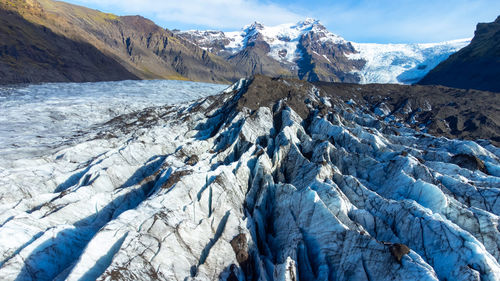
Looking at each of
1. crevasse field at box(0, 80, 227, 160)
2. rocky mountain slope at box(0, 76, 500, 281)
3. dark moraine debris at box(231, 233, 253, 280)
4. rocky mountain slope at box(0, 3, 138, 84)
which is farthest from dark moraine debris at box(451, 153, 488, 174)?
rocky mountain slope at box(0, 3, 138, 84)

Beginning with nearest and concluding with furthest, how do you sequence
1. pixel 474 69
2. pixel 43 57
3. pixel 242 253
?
1. pixel 242 253
2. pixel 474 69
3. pixel 43 57

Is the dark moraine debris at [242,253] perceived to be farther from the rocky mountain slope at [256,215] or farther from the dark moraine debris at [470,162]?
the dark moraine debris at [470,162]

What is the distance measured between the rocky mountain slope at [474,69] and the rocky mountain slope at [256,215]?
356ft

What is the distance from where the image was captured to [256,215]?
67.3ft

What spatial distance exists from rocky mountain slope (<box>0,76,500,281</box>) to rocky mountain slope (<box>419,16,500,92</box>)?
108 m

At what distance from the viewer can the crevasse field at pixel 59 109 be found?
138 feet

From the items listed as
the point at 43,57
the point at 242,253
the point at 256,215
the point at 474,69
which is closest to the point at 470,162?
the point at 256,215

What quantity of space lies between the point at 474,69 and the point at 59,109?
186377 mm

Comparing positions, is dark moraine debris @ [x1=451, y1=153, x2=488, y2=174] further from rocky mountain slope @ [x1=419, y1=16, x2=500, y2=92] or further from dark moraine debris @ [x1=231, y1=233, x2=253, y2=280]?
rocky mountain slope @ [x1=419, y1=16, x2=500, y2=92]

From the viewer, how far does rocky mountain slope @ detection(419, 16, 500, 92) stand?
105 meters

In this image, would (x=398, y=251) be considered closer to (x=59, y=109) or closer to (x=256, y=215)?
(x=256, y=215)

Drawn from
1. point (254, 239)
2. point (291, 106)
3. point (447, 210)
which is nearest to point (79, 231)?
point (254, 239)

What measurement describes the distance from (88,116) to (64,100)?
17.7 meters

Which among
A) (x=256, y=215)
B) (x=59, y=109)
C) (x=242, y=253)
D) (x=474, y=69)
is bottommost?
(x=242, y=253)
